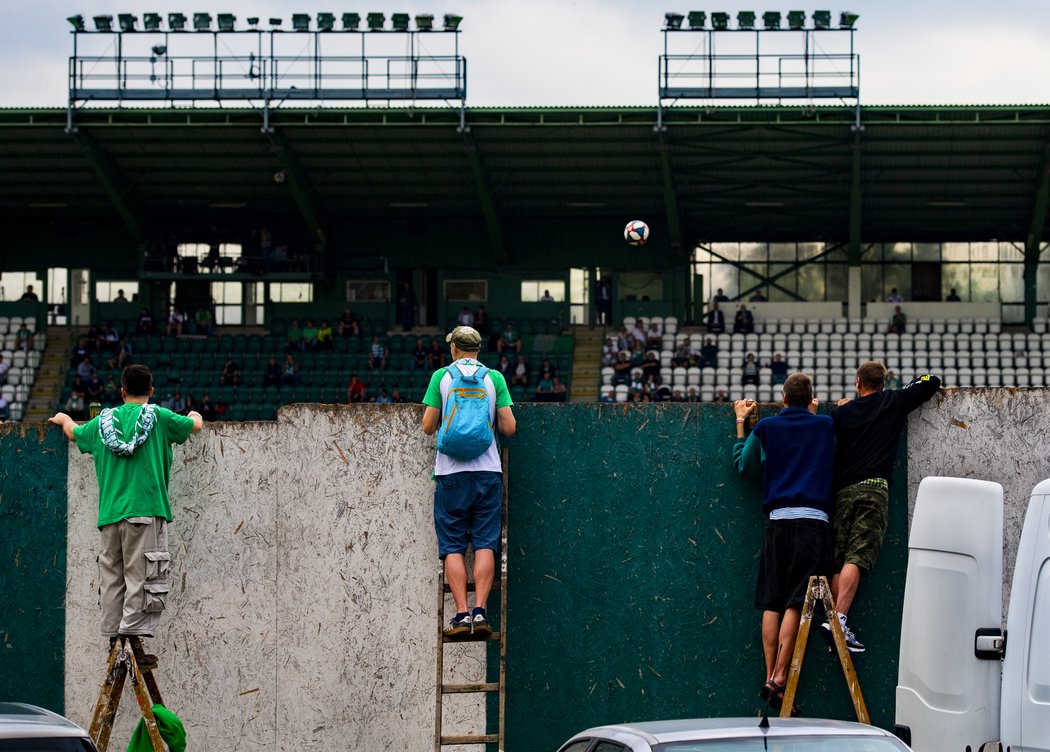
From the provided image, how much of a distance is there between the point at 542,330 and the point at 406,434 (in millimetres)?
31906

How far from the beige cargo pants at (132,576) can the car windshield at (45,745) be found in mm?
2546

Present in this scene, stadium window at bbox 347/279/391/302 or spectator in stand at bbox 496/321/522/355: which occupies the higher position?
stadium window at bbox 347/279/391/302

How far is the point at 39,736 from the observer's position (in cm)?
652

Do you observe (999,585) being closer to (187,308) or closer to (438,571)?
(438,571)

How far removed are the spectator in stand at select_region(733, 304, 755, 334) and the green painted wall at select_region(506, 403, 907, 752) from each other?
101 feet

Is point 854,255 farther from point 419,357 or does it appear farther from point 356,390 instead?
point 356,390

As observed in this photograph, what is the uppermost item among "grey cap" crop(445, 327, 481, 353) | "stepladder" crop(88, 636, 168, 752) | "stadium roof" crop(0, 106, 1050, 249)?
"stadium roof" crop(0, 106, 1050, 249)

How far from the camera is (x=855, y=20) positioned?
38.2 m

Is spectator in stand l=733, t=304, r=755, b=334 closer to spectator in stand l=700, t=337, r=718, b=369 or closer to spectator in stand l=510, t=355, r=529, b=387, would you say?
spectator in stand l=700, t=337, r=718, b=369

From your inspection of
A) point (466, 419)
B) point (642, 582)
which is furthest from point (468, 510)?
point (642, 582)

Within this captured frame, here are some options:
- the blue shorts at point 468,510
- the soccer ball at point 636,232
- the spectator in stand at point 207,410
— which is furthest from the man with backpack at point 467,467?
the soccer ball at point 636,232

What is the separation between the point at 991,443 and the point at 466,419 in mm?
3208

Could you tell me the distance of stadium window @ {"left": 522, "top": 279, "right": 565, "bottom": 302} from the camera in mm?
43094

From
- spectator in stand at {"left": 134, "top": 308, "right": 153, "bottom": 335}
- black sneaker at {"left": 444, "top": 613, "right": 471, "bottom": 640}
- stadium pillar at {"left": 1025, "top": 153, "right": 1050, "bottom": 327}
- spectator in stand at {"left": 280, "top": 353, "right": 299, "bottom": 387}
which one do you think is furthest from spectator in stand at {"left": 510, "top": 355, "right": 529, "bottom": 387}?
black sneaker at {"left": 444, "top": 613, "right": 471, "bottom": 640}
